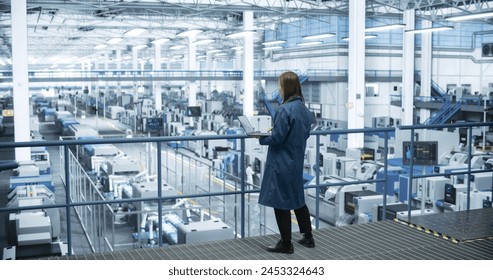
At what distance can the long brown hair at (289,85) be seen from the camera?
4.41m

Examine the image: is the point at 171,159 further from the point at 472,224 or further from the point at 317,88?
the point at 472,224

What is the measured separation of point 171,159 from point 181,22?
8430 mm

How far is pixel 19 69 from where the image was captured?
→ 1592 cm

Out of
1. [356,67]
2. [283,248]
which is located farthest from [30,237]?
[356,67]

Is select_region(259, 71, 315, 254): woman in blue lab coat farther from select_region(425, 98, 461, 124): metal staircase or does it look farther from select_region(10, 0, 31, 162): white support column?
select_region(425, 98, 461, 124): metal staircase

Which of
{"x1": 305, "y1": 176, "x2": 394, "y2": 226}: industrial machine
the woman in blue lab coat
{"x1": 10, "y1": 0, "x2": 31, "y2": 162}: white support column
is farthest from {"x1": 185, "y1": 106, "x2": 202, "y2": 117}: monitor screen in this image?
the woman in blue lab coat

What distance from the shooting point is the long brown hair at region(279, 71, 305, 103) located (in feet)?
14.5

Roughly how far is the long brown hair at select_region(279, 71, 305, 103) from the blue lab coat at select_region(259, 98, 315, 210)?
52mm

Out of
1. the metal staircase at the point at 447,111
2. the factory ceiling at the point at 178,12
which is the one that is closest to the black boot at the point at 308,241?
the factory ceiling at the point at 178,12

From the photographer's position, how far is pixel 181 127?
98.9 feet

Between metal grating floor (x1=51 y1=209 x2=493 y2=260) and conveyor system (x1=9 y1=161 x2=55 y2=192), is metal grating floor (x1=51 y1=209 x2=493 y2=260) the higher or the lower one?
the higher one

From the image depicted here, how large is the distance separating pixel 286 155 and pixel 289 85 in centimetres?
58
